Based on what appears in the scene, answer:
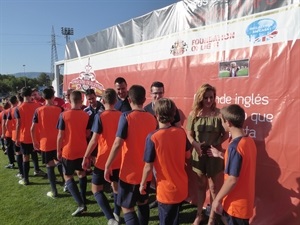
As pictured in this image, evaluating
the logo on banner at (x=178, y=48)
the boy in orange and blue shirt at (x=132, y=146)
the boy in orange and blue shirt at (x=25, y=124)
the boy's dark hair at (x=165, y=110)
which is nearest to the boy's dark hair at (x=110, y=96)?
the boy in orange and blue shirt at (x=132, y=146)

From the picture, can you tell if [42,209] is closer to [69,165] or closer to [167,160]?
[69,165]

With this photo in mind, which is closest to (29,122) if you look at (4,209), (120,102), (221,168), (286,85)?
(4,209)

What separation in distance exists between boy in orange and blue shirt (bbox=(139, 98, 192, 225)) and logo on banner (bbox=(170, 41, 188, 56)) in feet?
6.64

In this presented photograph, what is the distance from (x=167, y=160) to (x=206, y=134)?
41.7 inches

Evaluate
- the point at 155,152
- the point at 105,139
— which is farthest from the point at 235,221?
the point at 105,139

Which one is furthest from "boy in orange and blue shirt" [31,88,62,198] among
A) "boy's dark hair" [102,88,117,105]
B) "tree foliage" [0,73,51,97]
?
"tree foliage" [0,73,51,97]

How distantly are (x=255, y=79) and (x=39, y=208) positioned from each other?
3.96 m

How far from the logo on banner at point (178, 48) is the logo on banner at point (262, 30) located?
118cm

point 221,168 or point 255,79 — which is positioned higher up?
point 255,79

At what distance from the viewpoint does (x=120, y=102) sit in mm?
4562

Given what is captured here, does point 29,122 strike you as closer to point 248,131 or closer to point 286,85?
point 248,131

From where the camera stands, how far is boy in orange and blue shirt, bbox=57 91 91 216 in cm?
452

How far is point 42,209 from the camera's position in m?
4.95

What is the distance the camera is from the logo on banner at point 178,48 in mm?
4660
